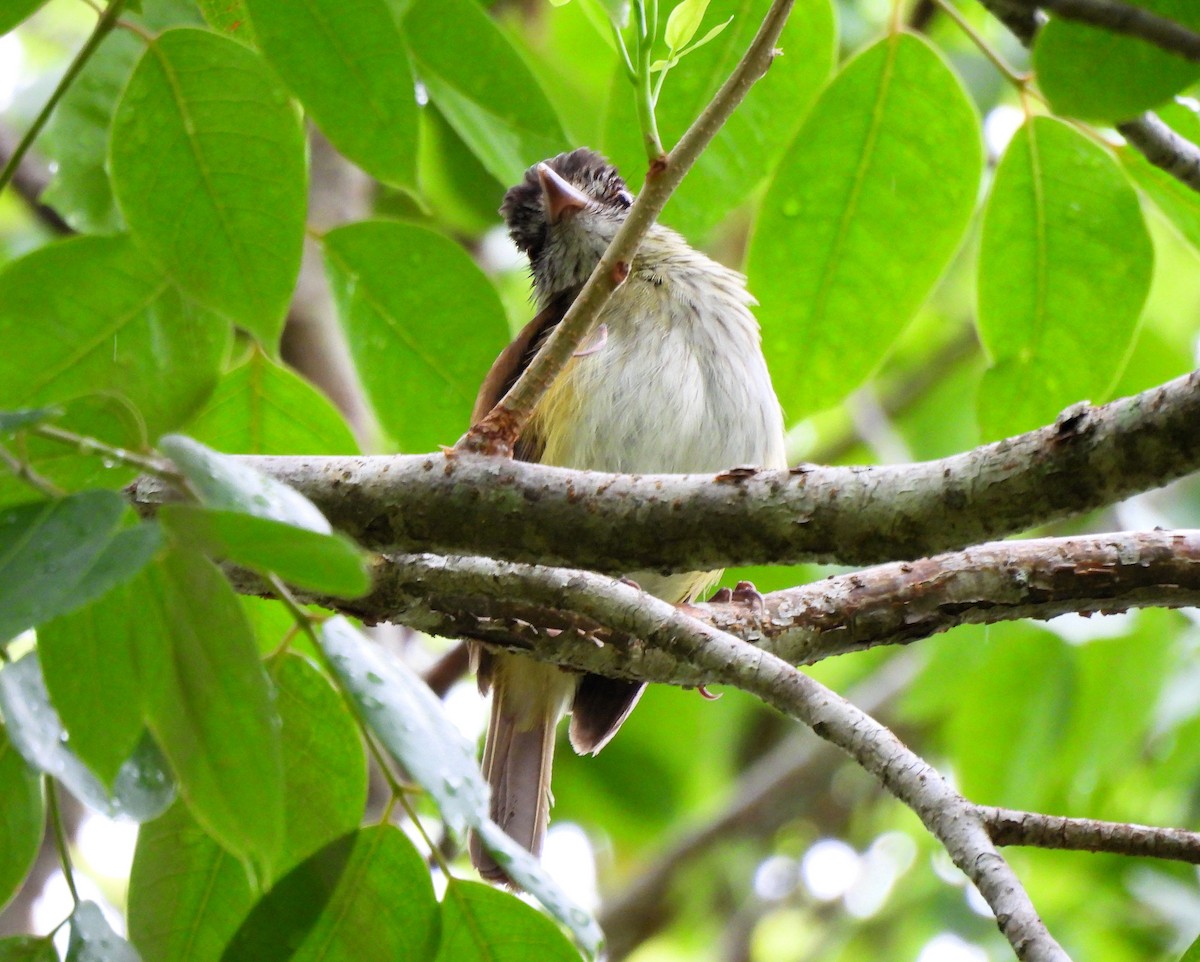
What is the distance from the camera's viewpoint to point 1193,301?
556 cm

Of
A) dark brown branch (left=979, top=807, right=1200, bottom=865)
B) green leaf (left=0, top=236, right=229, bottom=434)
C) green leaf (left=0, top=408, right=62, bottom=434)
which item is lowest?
dark brown branch (left=979, top=807, right=1200, bottom=865)

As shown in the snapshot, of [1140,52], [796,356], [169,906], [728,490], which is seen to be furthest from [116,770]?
[796,356]

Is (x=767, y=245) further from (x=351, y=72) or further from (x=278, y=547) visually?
(x=278, y=547)

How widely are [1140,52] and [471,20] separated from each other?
1.24 meters

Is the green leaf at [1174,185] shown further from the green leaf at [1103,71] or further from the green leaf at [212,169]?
the green leaf at [212,169]

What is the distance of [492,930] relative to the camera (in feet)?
6.19

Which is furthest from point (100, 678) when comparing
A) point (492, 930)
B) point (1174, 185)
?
point (1174, 185)

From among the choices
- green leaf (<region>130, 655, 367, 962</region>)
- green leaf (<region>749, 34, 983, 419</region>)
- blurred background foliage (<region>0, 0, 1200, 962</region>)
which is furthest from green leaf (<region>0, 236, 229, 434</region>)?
green leaf (<region>749, 34, 983, 419</region>)

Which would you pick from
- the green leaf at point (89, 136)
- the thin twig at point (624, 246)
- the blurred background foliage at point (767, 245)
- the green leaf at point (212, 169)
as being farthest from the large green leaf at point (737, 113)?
the green leaf at point (89, 136)

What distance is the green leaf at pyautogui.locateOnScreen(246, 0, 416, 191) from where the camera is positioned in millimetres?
2033

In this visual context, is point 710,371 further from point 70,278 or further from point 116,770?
point 116,770

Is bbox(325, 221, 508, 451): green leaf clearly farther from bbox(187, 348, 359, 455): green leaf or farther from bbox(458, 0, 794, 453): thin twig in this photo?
bbox(458, 0, 794, 453): thin twig

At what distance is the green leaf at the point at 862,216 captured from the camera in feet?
8.16

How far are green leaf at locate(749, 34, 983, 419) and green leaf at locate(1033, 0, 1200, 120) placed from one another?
0.95 m
